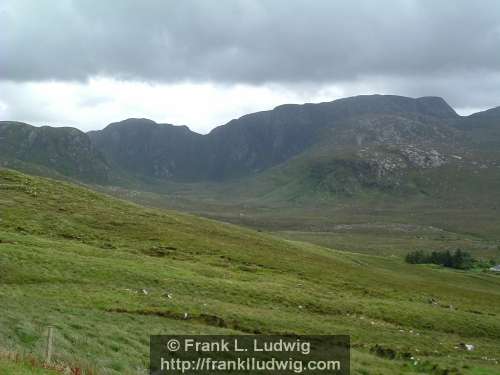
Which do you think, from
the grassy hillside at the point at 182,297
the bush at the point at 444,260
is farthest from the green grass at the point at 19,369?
the bush at the point at 444,260

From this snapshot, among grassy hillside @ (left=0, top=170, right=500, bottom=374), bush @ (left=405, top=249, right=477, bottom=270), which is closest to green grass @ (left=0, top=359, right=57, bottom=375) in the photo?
grassy hillside @ (left=0, top=170, right=500, bottom=374)

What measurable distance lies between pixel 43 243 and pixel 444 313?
41.2m

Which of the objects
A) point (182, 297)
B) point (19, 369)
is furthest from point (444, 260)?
point (19, 369)

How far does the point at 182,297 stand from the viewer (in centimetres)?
3944

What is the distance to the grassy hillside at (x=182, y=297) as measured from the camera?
26.2 m

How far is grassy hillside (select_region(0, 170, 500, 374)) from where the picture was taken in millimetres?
26203

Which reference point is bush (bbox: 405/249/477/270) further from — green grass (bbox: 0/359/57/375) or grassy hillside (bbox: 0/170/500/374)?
green grass (bbox: 0/359/57/375)

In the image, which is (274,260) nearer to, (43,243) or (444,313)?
(444,313)

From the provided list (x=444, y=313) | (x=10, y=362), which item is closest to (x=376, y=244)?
(x=444, y=313)

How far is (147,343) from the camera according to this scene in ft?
82.6

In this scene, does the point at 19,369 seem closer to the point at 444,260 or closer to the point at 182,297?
the point at 182,297

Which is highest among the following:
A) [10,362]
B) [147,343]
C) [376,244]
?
[10,362]

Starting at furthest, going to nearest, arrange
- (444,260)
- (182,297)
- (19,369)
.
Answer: (444,260)
(182,297)
(19,369)

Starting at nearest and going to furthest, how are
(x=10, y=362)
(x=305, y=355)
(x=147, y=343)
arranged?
(x=10, y=362) → (x=147, y=343) → (x=305, y=355)
